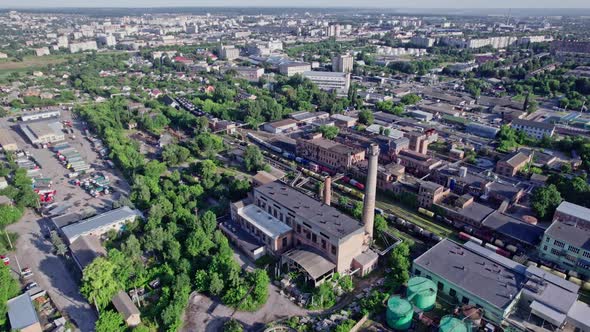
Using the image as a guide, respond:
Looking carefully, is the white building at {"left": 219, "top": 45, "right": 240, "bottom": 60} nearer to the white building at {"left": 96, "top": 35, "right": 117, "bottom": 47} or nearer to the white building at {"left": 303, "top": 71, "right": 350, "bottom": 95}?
the white building at {"left": 303, "top": 71, "right": 350, "bottom": 95}

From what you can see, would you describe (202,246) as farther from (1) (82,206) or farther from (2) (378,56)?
(2) (378,56)

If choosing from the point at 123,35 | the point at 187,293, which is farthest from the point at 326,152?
the point at 123,35

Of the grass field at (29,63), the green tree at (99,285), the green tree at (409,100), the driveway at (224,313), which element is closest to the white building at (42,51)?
the grass field at (29,63)

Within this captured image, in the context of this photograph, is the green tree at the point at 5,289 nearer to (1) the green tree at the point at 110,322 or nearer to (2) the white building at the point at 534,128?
(1) the green tree at the point at 110,322

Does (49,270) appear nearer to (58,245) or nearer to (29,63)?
(58,245)

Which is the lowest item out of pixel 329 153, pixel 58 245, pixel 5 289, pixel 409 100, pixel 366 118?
pixel 58 245

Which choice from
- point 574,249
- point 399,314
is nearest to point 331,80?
point 574,249

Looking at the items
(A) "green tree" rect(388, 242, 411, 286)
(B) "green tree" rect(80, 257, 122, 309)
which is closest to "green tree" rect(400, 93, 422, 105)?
(A) "green tree" rect(388, 242, 411, 286)
